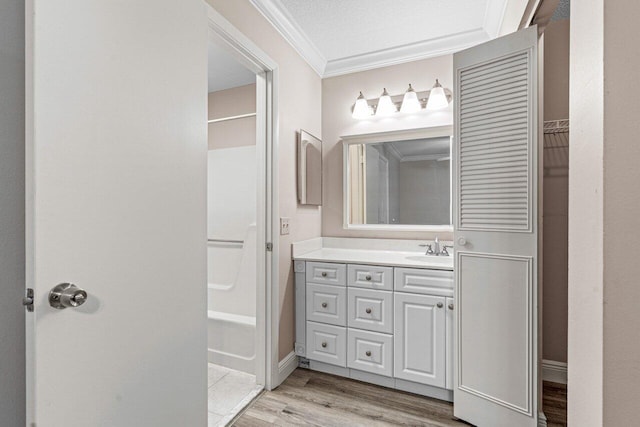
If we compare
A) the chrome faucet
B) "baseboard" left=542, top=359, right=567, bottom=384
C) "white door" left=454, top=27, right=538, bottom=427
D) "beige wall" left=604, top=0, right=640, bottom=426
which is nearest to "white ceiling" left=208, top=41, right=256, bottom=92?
"white door" left=454, top=27, right=538, bottom=427

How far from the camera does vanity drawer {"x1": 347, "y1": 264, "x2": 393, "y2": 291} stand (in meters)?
1.98

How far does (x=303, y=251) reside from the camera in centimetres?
239

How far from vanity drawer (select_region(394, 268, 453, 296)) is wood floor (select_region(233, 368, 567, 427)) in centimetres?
69

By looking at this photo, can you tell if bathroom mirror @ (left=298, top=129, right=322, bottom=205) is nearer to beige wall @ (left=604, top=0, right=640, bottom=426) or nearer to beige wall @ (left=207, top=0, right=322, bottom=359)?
beige wall @ (left=207, top=0, right=322, bottom=359)

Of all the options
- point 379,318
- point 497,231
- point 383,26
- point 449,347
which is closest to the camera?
point 497,231

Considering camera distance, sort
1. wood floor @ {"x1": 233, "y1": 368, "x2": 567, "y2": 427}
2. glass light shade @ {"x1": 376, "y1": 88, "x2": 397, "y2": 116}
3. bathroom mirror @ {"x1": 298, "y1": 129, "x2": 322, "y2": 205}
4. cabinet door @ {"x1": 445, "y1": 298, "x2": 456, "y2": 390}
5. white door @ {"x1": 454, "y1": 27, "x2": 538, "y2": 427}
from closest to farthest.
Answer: white door @ {"x1": 454, "y1": 27, "x2": 538, "y2": 427} < wood floor @ {"x1": 233, "y1": 368, "x2": 567, "y2": 427} < cabinet door @ {"x1": 445, "y1": 298, "x2": 456, "y2": 390} < bathroom mirror @ {"x1": 298, "y1": 129, "x2": 322, "y2": 205} < glass light shade @ {"x1": 376, "y1": 88, "x2": 397, "y2": 116}

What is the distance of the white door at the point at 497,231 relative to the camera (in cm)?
148

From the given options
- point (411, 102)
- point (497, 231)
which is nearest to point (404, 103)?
point (411, 102)

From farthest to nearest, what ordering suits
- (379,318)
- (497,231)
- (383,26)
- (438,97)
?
(438,97) → (383,26) → (379,318) → (497,231)

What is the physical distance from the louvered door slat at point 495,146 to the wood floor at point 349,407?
1128 millimetres

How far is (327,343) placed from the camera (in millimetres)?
2141

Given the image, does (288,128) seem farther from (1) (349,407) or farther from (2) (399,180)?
(1) (349,407)

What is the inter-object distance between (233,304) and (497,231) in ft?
7.05

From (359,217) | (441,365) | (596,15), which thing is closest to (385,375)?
(441,365)
